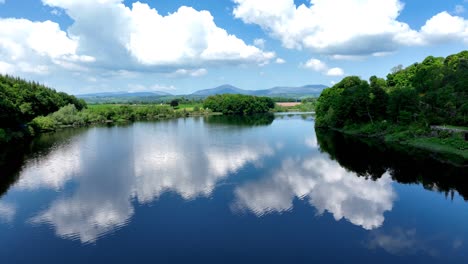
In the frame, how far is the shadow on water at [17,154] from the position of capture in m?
27.4

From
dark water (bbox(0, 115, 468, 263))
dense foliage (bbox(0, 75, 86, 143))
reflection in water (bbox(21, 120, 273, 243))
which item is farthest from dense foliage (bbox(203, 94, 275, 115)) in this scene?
dark water (bbox(0, 115, 468, 263))

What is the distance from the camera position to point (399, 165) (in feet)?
100

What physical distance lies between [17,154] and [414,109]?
49.4 metres

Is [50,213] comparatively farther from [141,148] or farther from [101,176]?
[141,148]

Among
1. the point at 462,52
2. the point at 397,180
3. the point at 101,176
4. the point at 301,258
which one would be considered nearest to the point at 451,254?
the point at 301,258

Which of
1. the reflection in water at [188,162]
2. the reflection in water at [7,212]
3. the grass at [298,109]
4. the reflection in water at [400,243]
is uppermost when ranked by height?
the grass at [298,109]

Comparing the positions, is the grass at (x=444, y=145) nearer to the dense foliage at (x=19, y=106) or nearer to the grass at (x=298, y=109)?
the dense foliage at (x=19, y=106)

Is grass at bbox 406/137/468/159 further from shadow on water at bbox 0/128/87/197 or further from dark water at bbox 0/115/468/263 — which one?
shadow on water at bbox 0/128/87/197

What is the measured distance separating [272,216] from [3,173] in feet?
82.4

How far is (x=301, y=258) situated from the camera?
14.4 meters

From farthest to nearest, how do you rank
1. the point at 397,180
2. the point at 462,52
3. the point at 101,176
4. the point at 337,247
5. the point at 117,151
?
the point at 462,52 → the point at 117,151 → the point at 101,176 → the point at 397,180 → the point at 337,247

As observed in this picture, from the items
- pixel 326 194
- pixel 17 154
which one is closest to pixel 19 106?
pixel 17 154

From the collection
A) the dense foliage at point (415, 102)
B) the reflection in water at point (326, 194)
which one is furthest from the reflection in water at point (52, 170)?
the dense foliage at point (415, 102)

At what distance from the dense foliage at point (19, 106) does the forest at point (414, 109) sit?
52.0 m
